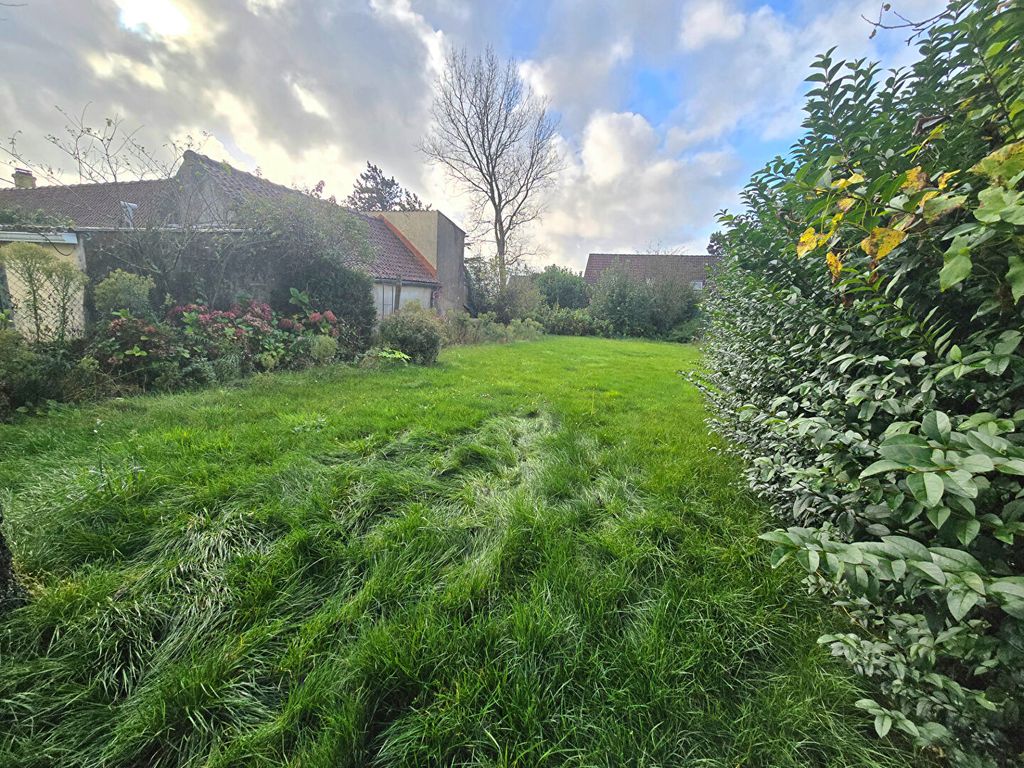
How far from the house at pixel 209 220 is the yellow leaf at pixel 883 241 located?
9867mm

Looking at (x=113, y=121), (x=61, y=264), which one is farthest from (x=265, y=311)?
(x=113, y=121)

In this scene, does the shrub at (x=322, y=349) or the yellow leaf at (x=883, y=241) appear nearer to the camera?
the yellow leaf at (x=883, y=241)

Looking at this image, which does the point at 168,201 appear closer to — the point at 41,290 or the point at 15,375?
the point at 41,290

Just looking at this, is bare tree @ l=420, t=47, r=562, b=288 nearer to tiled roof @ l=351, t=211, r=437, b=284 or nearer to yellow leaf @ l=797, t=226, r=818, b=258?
tiled roof @ l=351, t=211, r=437, b=284

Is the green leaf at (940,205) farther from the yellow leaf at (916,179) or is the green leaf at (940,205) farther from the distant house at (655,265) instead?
the distant house at (655,265)

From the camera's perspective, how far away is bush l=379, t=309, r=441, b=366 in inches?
322

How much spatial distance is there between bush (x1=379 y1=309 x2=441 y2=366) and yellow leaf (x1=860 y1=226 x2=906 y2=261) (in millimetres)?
7785

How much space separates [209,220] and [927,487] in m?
11.0

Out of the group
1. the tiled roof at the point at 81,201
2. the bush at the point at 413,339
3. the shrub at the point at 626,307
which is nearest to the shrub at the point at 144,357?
the bush at the point at 413,339

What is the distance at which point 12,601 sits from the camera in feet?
4.98

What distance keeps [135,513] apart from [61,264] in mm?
5013

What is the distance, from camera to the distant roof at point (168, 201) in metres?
7.09

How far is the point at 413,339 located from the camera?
26.9 feet

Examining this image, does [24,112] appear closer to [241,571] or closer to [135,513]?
[135,513]
